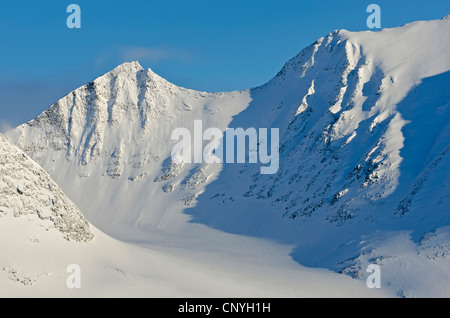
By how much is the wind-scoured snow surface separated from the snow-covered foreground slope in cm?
1044

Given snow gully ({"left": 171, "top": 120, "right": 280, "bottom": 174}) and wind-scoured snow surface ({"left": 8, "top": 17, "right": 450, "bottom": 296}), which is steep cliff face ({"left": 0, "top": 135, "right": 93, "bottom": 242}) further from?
snow gully ({"left": 171, "top": 120, "right": 280, "bottom": 174})

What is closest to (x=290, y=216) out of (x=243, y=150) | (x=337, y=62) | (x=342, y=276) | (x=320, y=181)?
(x=320, y=181)

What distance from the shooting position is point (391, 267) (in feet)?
164

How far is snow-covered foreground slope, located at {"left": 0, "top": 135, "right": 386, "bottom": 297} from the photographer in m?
39.3

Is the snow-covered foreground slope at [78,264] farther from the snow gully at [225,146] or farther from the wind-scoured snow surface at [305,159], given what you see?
the snow gully at [225,146]

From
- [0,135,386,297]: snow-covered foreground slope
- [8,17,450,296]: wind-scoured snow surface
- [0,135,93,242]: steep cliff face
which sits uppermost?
[8,17,450,296]: wind-scoured snow surface

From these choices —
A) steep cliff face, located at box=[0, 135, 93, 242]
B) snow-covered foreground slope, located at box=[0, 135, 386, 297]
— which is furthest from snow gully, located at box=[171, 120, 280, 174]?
steep cliff face, located at box=[0, 135, 93, 242]

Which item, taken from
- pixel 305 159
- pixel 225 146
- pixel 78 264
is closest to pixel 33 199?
pixel 78 264

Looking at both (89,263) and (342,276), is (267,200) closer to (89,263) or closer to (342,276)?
(342,276)

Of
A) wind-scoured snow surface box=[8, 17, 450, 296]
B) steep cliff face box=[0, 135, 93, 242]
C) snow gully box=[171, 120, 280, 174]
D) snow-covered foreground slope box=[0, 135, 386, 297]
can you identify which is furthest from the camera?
snow gully box=[171, 120, 280, 174]

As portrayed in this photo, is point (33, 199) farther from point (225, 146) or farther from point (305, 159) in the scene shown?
point (225, 146)

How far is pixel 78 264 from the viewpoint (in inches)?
1693

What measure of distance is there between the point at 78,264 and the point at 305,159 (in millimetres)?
66994

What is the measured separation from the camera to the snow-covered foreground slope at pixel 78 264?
39.3 meters
